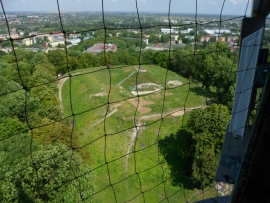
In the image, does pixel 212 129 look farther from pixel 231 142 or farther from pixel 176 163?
pixel 231 142

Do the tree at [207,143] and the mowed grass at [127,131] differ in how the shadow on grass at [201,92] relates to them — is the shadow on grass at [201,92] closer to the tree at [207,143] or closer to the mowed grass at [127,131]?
the mowed grass at [127,131]

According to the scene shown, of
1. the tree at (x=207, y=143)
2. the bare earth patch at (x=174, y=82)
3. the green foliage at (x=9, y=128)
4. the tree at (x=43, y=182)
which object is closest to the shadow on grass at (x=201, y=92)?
the bare earth patch at (x=174, y=82)

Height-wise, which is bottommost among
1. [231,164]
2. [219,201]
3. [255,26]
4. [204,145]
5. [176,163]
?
[176,163]

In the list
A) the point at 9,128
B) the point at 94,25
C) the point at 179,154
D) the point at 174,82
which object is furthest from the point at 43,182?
the point at 174,82

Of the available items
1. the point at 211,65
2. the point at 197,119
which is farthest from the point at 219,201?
the point at 211,65

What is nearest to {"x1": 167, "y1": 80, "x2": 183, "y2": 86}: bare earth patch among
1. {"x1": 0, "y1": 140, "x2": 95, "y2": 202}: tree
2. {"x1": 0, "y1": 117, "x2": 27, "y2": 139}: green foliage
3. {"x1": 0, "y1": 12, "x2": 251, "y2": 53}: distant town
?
{"x1": 0, "y1": 12, "x2": 251, "y2": 53}: distant town

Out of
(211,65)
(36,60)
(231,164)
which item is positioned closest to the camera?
(231,164)

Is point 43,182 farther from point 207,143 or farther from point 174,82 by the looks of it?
point 174,82
